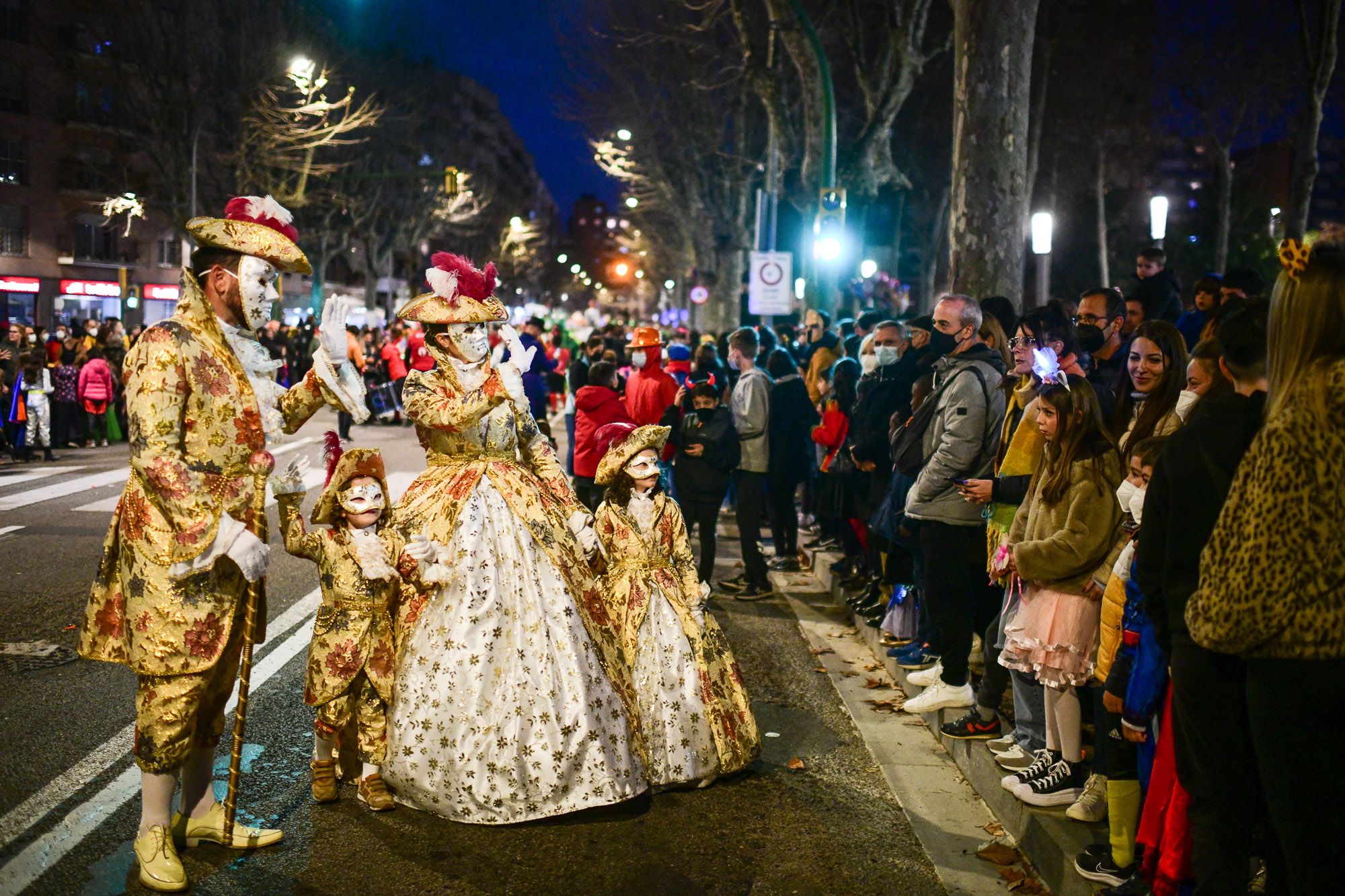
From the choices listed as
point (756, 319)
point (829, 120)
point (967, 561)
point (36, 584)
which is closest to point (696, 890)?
point (967, 561)

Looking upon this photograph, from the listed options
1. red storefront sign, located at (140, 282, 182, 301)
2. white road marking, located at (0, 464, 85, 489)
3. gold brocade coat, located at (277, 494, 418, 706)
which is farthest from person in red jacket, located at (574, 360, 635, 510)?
red storefront sign, located at (140, 282, 182, 301)

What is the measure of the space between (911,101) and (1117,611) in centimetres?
3263

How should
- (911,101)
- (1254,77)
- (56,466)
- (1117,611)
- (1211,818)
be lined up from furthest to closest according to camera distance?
(911,101)
(1254,77)
(56,466)
(1117,611)
(1211,818)

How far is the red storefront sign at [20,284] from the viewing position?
42.9 meters

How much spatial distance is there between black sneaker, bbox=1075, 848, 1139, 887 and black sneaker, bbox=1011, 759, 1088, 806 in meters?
0.53

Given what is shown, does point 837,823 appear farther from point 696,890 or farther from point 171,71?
point 171,71

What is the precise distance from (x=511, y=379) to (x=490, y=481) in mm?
456

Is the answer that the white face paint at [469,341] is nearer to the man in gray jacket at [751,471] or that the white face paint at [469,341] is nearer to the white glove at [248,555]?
the white glove at [248,555]

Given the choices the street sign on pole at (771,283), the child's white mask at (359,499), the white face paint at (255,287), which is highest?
the street sign on pole at (771,283)

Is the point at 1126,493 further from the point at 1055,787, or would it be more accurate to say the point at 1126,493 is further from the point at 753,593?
the point at 753,593

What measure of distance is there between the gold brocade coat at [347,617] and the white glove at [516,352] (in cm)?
92

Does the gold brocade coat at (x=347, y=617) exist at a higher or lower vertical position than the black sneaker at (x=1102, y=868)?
higher

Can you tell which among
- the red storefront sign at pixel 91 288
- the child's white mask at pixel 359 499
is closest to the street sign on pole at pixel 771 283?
Answer: the child's white mask at pixel 359 499

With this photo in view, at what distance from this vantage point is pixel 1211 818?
10.0 ft
